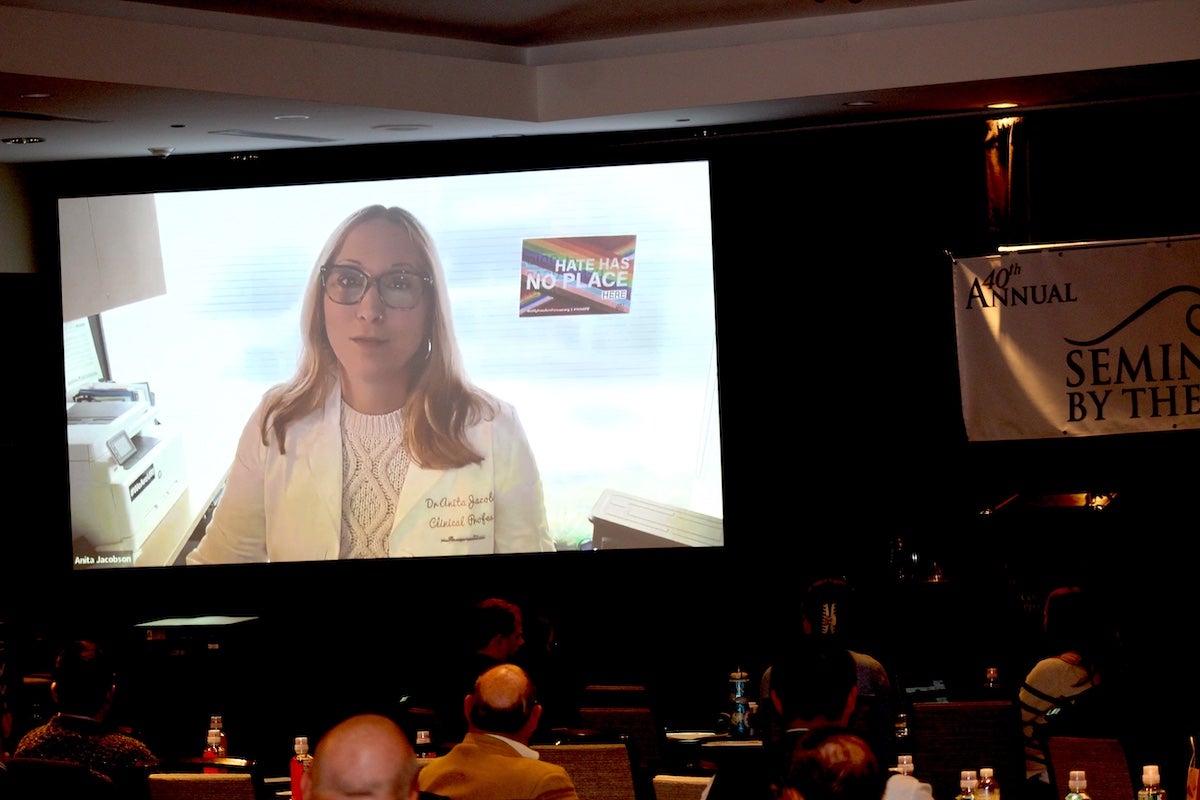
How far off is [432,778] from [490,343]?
14.8ft

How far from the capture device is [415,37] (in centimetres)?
725

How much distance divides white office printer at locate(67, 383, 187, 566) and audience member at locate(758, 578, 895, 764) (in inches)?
151

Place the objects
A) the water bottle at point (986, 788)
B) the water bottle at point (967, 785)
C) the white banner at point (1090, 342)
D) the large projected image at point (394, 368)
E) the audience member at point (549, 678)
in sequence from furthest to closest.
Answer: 1. the large projected image at point (394, 368)
2. the white banner at point (1090, 342)
3. the audience member at point (549, 678)
4. the water bottle at point (986, 788)
5. the water bottle at point (967, 785)

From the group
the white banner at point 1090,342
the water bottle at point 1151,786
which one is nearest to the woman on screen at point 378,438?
the white banner at point 1090,342

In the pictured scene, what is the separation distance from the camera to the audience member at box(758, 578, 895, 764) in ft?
16.3

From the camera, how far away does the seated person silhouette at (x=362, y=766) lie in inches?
97.7

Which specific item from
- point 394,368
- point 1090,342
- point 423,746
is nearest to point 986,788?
point 423,746

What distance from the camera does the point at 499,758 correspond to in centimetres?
369

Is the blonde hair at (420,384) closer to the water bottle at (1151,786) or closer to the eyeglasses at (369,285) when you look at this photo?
the eyeglasses at (369,285)

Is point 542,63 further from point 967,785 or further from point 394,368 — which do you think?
point 967,785

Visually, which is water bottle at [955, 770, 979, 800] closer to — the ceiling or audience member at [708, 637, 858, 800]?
audience member at [708, 637, 858, 800]

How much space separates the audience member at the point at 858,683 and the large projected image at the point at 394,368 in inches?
77.5

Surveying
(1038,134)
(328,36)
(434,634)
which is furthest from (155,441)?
(1038,134)

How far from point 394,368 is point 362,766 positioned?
18.7 ft
